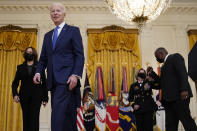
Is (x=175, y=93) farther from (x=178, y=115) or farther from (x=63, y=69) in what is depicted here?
(x=63, y=69)

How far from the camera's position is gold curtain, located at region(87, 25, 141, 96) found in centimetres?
679

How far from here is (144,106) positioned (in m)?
4.23

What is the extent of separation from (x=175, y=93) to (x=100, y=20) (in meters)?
4.59

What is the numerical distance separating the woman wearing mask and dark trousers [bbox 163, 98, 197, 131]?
3.00 feet

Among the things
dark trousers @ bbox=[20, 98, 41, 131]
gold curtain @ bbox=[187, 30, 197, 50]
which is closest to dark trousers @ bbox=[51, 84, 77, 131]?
dark trousers @ bbox=[20, 98, 41, 131]

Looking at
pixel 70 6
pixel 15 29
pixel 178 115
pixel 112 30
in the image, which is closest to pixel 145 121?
pixel 178 115

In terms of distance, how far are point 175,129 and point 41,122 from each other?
13.9 ft

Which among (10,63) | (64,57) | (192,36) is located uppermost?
(192,36)

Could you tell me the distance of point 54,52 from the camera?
2.25 meters

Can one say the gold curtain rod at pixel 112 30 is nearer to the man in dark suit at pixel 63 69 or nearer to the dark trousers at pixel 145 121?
the dark trousers at pixel 145 121

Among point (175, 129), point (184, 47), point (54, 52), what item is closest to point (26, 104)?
point (54, 52)

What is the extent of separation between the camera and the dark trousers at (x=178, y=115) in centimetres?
296

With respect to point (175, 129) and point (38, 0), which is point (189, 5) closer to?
point (38, 0)

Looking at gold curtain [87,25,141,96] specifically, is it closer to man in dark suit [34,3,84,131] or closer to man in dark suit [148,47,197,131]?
man in dark suit [148,47,197,131]
